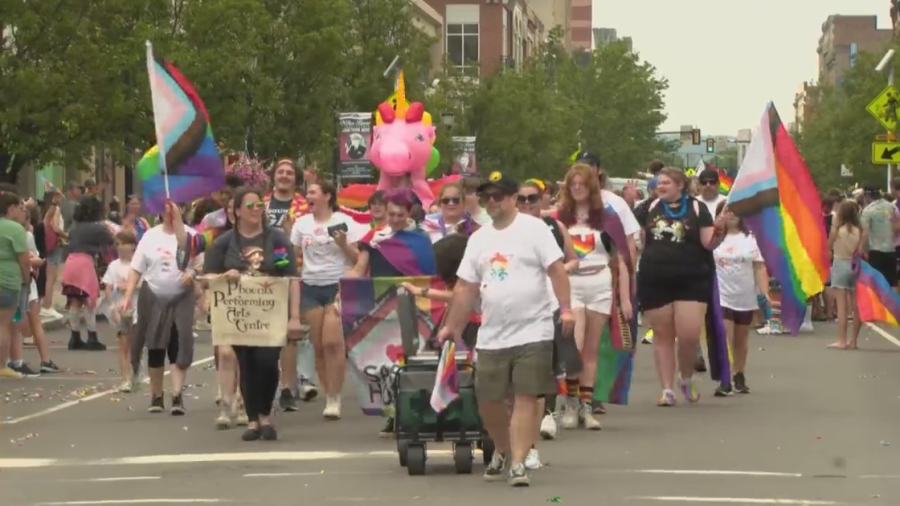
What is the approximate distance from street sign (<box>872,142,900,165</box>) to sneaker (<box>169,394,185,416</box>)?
25934 mm

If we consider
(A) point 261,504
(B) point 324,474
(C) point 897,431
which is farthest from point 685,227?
(A) point 261,504

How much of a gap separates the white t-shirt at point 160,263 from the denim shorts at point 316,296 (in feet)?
3.75

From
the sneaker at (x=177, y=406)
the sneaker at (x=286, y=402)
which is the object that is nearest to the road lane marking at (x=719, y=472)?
the sneaker at (x=286, y=402)

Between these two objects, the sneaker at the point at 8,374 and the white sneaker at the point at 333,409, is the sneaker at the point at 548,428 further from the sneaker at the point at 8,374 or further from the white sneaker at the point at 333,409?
the sneaker at the point at 8,374

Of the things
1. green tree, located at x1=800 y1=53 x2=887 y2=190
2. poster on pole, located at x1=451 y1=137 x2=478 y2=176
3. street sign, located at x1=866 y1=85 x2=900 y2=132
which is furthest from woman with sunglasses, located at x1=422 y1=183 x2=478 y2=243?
green tree, located at x1=800 y1=53 x2=887 y2=190

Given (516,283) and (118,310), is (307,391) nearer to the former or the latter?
(118,310)

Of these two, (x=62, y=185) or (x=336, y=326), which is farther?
(x=62, y=185)

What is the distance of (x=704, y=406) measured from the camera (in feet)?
50.2

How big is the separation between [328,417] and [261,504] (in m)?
4.50

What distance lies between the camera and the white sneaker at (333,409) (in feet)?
47.0

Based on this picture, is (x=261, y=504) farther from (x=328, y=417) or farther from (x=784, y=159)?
(x=784, y=159)

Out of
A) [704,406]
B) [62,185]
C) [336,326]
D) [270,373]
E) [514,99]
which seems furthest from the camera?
[514,99]

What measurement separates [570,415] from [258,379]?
223 centimetres

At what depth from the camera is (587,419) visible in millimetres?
13625
